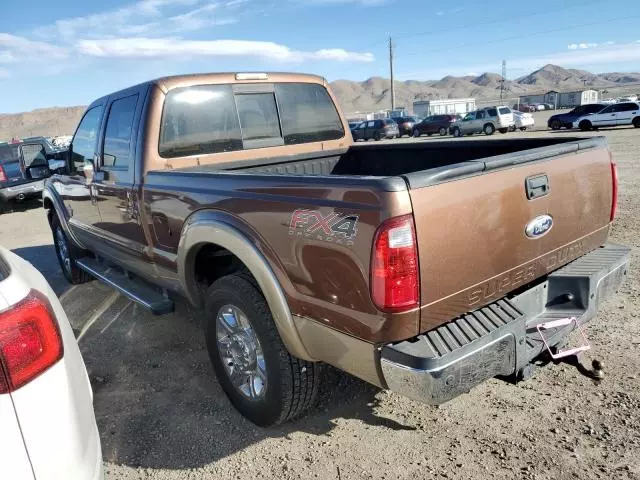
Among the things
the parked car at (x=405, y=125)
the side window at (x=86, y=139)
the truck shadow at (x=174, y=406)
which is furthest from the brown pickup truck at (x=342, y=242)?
the parked car at (x=405, y=125)

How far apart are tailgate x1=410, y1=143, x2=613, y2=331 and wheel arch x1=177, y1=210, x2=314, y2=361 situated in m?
0.73

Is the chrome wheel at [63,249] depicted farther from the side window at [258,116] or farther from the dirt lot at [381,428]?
the side window at [258,116]

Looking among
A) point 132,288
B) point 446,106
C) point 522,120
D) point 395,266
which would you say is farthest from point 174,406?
point 446,106

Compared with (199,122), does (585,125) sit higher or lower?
lower

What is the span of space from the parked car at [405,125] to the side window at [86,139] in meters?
34.0

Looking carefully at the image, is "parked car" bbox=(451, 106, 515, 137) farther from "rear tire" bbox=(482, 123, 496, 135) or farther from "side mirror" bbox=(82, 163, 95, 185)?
"side mirror" bbox=(82, 163, 95, 185)

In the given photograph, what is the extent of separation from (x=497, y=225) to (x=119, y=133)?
3168 millimetres

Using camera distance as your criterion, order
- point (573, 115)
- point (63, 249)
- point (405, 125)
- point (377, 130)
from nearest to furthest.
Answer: point (63, 249)
point (573, 115)
point (377, 130)
point (405, 125)

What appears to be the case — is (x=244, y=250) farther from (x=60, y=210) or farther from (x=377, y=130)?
(x=377, y=130)

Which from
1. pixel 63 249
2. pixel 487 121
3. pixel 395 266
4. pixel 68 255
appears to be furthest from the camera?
pixel 487 121

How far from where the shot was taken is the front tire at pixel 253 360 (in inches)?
107

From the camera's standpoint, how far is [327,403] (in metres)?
3.22

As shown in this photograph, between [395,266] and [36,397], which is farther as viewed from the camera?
[395,266]

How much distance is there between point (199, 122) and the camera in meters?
3.85
